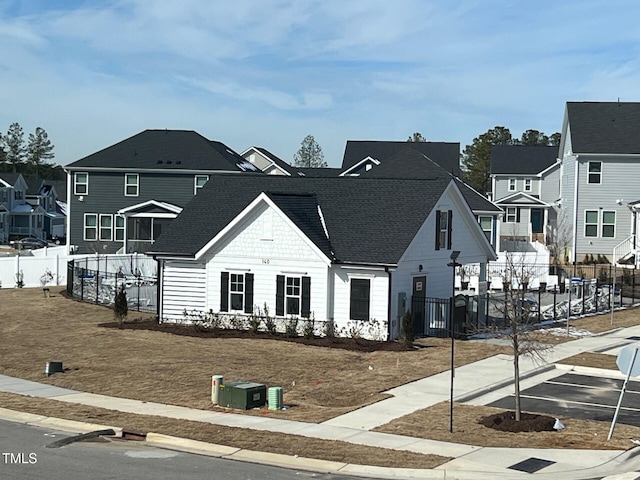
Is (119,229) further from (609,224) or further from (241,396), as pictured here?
(241,396)

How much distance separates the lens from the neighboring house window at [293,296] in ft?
105

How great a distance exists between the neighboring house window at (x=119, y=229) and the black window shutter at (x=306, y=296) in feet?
113

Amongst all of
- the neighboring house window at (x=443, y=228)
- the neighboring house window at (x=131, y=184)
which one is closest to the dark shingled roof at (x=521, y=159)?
the neighboring house window at (x=131, y=184)

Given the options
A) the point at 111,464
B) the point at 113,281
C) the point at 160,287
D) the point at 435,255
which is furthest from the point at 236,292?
the point at 111,464

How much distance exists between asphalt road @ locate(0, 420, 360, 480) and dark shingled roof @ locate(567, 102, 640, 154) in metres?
47.4

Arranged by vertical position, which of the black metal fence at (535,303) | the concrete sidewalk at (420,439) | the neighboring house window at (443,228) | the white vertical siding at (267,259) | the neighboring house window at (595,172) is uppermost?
the neighboring house window at (595,172)

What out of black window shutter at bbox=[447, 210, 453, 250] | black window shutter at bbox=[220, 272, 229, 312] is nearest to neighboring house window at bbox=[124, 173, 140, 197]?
black window shutter at bbox=[220, 272, 229, 312]

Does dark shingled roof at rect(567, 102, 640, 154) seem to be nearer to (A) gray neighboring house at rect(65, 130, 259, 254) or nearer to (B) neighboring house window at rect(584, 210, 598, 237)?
(B) neighboring house window at rect(584, 210, 598, 237)

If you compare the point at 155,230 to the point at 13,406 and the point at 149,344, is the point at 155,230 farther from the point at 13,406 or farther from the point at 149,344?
the point at 13,406

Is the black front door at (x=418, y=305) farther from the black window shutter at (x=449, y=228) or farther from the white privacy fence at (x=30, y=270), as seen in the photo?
the white privacy fence at (x=30, y=270)

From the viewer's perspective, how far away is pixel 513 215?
72812mm

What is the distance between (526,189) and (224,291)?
176 ft

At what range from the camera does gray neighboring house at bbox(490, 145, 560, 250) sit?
71.1m

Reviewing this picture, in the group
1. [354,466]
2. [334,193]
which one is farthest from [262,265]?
[354,466]
